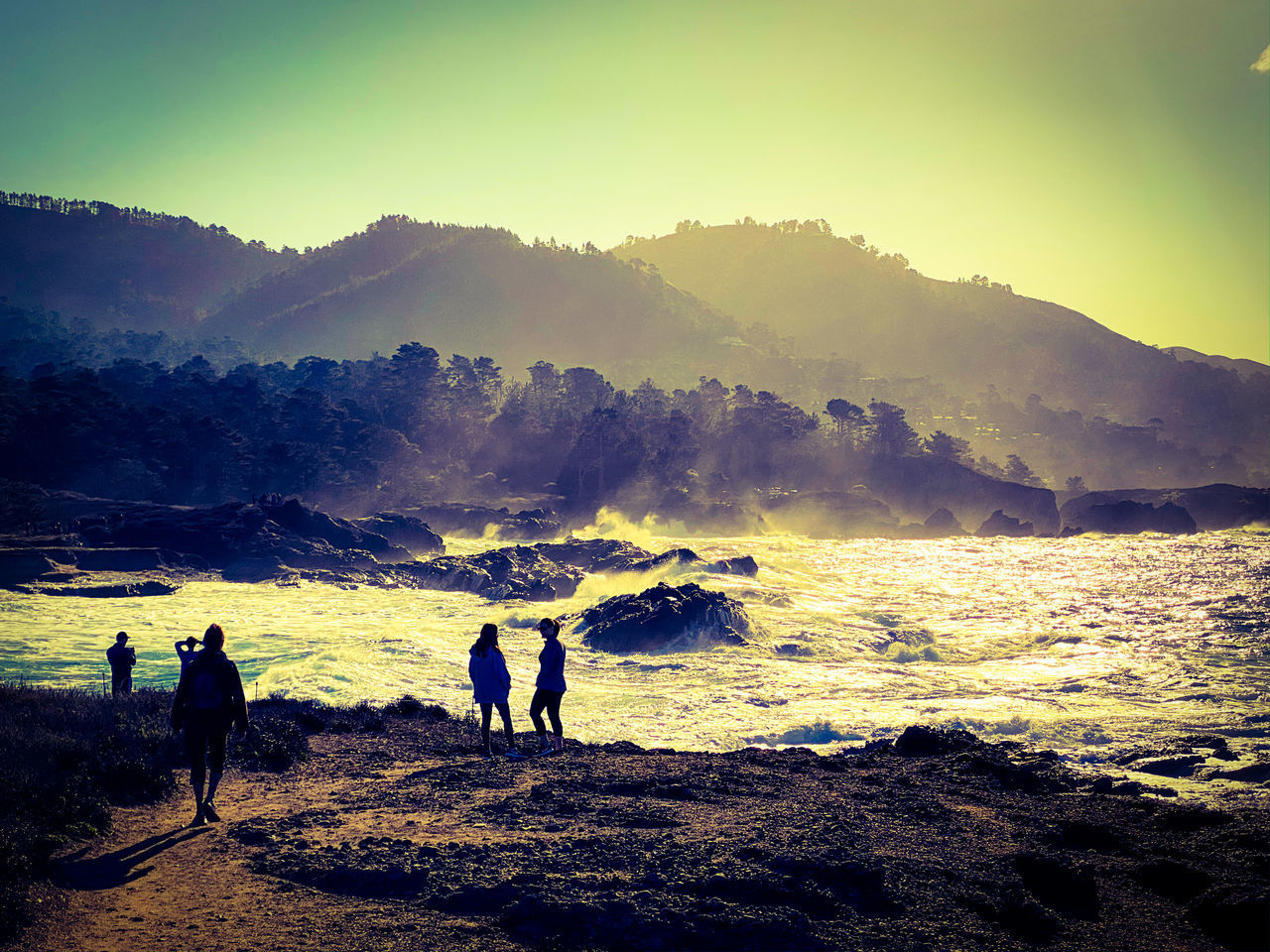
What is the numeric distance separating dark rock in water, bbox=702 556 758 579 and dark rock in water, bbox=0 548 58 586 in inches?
1112

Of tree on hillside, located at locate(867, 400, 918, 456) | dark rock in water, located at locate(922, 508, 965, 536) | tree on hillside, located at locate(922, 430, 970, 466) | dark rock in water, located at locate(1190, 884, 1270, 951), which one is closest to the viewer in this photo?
dark rock in water, located at locate(1190, 884, 1270, 951)

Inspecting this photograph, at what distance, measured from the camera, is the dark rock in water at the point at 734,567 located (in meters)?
41.8

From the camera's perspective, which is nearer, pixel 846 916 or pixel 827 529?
pixel 846 916

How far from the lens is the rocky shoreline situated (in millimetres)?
5633

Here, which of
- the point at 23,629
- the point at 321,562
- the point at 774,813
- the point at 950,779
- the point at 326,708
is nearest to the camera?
the point at 774,813

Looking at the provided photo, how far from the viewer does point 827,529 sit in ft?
293

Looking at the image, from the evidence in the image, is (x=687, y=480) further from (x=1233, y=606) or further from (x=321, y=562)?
(x=1233, y=606)

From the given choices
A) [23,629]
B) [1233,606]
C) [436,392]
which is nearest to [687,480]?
[436,392]

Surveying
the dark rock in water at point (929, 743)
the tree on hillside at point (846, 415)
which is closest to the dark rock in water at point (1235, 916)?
the dark rock in water at point (929, 743)

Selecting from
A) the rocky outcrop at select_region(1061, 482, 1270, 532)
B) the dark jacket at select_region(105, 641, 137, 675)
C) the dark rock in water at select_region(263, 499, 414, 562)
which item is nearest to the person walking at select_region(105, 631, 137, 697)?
the dark jacket at select_region(105, 641, 137, 675)

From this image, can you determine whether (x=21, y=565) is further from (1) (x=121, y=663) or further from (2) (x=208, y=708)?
(2) (x=208, y=708)

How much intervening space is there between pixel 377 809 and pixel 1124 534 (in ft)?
300

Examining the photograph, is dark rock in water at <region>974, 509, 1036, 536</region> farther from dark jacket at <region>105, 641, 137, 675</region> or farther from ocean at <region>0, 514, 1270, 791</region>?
dark jacket at <region>105, 641, 137, 675</region>

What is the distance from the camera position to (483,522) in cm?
6969
